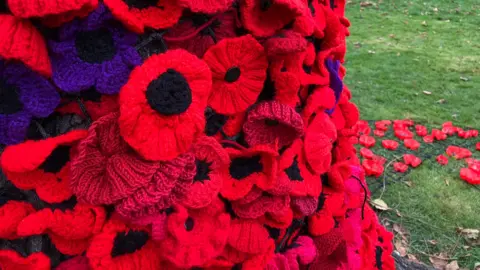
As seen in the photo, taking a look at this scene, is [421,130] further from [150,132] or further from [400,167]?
[150,132]

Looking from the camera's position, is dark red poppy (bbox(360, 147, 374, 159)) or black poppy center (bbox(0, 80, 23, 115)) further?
dark red poppy (bbox(360, 147, 374, 159))

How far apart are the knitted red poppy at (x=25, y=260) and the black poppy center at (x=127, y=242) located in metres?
0.13

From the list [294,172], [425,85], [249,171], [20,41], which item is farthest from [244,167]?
[425,85]

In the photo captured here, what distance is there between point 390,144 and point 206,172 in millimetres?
2517

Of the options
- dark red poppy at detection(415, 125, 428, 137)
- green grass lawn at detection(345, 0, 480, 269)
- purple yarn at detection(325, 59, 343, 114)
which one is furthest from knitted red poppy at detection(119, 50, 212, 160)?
dark red poppy at detection(415, 125, 428, 137)

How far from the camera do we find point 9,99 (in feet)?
2.58

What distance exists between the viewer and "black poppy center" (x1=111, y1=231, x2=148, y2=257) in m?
0.86

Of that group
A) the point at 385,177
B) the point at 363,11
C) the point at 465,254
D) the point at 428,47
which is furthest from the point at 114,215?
the point at 363,11

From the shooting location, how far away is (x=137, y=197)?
79cm

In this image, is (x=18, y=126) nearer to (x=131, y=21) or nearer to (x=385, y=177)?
(x=131, y=21)

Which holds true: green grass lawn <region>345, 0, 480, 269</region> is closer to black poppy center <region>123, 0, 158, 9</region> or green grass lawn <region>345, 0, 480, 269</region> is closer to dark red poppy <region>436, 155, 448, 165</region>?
dark red poppy <region>436, 155, 448, 165</region>

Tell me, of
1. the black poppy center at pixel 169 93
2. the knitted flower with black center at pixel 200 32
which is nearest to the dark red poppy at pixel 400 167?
the knitted flower with black center at pixel 200 32

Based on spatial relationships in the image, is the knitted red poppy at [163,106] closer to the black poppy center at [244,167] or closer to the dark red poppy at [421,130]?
the black poppy center at [244,167]

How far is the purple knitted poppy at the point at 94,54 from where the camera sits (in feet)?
2.52
